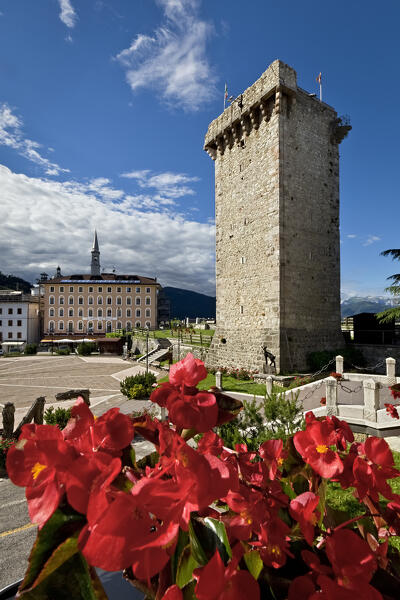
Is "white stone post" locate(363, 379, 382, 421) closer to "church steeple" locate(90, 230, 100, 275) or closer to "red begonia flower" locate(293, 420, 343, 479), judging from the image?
"red begonia flower" locate(293, 420, 343, 479)

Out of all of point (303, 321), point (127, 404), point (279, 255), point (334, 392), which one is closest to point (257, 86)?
point (279, 255)

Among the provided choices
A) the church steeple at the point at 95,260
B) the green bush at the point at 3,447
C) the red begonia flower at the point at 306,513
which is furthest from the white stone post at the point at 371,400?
the church steeple at the point at 95,260

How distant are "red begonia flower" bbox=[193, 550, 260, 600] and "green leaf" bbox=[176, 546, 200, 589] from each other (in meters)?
0.04

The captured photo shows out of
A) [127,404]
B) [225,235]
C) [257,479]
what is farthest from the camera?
[225,235]

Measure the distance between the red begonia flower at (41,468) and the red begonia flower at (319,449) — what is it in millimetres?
729

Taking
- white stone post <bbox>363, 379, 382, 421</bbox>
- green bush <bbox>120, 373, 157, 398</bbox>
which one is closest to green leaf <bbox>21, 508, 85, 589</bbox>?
white stone post <bbox>363, 379, 382, 421</bbox>

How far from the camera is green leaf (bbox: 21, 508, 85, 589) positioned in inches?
21.0

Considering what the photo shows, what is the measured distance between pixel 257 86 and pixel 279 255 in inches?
403

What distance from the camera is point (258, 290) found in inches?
716

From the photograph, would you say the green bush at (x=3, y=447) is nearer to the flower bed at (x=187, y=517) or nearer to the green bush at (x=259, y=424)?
the green bush at (x=259, y=424)

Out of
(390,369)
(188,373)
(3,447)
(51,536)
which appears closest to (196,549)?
(51,536)

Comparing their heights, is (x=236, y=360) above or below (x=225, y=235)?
below

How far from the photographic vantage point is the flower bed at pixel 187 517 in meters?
0.53

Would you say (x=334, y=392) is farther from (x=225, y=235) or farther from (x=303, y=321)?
(x=225, y=235)
